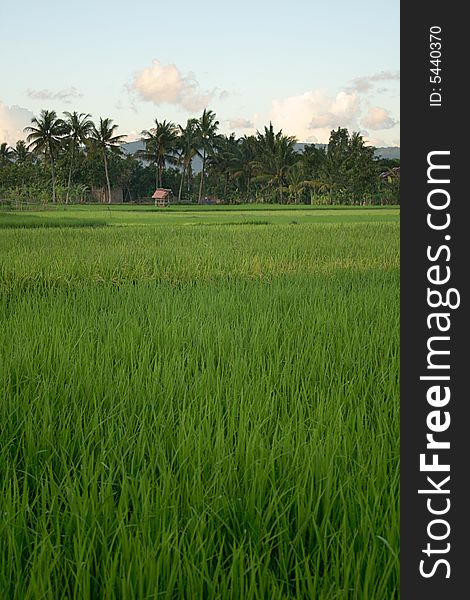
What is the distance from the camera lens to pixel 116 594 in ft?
3.73

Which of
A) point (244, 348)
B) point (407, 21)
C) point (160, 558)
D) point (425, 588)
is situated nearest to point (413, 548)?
point (425, 588)

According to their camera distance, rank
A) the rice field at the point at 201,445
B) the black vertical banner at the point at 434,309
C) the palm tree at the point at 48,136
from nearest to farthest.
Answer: the black vertical banner at the point at 434,309 < the rice field at the point at 201,445 < the palm tree at the point at 48,136

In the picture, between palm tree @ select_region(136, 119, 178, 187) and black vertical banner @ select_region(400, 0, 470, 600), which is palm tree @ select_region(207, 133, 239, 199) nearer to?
palm tree @ select_region(136, 119, 178, 187)

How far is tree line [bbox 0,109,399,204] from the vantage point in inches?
1054

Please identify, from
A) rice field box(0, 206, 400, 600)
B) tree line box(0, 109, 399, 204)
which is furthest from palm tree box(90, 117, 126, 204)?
rice field box(0, 206, 400, 600)

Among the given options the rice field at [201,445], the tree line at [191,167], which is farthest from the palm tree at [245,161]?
the rice field at [201,445]

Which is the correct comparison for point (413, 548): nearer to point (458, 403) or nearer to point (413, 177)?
A: point (458, 403)

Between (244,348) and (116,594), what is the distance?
1.78 metres

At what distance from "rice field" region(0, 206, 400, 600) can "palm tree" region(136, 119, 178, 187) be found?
28.9 metres

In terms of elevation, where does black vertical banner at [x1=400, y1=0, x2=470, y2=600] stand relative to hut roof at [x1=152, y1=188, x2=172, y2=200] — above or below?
below

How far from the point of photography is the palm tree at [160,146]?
32.3 meters

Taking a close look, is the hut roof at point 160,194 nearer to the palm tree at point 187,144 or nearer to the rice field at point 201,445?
the palm tree at point 187,144

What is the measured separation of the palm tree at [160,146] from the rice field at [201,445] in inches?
1138

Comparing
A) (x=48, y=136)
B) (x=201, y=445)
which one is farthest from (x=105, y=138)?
(x=201, y=445)
